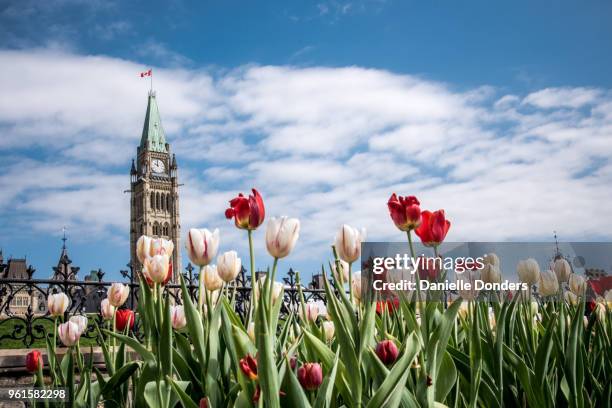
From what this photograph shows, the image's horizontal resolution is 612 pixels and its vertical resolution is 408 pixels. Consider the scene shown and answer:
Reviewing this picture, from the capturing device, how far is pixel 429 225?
187cm

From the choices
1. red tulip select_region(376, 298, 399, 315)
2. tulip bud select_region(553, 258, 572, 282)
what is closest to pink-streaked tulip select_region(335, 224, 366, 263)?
red tulip select_region(376, 298, 399, 315)

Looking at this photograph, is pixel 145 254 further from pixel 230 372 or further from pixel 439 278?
pixel 439 278

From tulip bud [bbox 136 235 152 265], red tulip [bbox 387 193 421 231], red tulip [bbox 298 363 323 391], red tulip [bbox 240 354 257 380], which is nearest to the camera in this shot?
red tulip [bbox 240 354 257 380]

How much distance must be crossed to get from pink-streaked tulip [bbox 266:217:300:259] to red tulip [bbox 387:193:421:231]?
1.20ft

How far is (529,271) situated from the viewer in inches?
94.0

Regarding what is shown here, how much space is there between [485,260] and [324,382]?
1.04 metres

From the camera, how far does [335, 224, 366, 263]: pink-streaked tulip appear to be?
1.89m

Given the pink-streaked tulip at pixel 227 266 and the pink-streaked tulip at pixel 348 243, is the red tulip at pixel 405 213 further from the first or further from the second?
the pink-streaked tulip at pixel 227 266

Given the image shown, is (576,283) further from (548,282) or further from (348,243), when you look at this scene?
(348,243)

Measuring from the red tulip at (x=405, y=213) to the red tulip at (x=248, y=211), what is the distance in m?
0.44

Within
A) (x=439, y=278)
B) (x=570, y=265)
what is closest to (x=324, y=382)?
(x=439, y=278)

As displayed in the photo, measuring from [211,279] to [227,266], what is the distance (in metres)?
0.23

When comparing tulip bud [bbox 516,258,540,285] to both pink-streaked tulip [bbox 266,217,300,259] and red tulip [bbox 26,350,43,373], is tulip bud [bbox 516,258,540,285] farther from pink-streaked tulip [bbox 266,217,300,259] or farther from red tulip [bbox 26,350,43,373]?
red tulip [bbox 26,350,43,373]

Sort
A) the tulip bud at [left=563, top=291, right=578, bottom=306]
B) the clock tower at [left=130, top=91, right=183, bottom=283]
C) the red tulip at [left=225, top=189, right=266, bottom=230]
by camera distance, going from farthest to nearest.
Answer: the clock tower at [left=130, top=91, right=183, bottom=283]
the tulip bud at [left=563, top=291, right=578, bottom=306]
the red tulip at [left=225, top=189, right=266, bottom=230]
